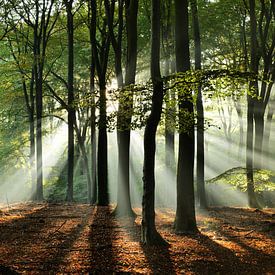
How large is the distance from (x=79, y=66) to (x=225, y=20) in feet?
35.0

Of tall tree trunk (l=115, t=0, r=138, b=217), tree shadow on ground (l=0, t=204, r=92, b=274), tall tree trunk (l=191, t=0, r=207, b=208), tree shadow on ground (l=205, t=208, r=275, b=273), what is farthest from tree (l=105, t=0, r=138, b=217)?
tree shadow on ground (l=205, t=208, r=275, b=273)

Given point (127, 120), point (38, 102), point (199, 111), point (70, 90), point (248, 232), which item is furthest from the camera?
point (38, 102)

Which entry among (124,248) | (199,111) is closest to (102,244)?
(124,248)

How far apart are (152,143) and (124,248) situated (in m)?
2.59

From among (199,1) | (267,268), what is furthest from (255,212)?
(199,1)

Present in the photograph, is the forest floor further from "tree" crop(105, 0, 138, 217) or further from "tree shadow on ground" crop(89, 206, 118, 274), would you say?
"tree" crop(105, 0, 138, 217)

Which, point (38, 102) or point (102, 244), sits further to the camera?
point (38, 102)

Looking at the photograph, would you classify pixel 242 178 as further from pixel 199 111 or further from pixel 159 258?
pixel 159 258

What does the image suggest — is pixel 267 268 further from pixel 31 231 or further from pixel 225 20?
pixel 225 20

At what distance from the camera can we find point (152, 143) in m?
8.94

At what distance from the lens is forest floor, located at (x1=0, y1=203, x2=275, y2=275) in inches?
285

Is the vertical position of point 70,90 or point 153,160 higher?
point 70,90

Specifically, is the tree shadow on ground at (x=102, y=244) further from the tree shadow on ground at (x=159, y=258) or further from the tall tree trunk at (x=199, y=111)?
the tall tree trunk at (x=199, y=111)

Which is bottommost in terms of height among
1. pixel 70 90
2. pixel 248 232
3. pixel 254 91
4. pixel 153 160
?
pixel 248 232
